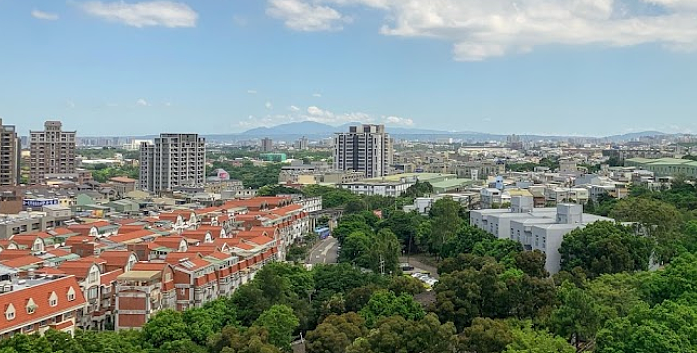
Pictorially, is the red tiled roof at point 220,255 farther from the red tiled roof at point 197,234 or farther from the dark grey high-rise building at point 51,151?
the dark grey high-rise building at point 51,151

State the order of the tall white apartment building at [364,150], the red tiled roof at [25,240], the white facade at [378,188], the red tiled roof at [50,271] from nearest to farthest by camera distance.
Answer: the red tiled roof at [50,271]
the red tiled roof at [25,240]
the white facade at [378,188]
the tall white apartment building at [364,150]

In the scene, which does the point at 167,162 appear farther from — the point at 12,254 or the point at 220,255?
the point at 220,255

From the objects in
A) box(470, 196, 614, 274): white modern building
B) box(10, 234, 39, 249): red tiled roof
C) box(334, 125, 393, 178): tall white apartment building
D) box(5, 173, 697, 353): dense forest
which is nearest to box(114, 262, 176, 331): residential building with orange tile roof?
box(5, 173, 697, 353): dense forest

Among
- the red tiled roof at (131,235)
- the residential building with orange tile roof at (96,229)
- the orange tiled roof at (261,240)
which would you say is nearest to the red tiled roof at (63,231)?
the residential building with orange tile roof at (96,229)

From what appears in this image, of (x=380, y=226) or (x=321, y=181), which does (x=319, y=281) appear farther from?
(x=321, y=181)

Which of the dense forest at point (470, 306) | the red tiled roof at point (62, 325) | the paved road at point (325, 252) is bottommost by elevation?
the paved road at point (325, 252)

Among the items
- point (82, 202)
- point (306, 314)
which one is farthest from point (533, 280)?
point (82, 202)

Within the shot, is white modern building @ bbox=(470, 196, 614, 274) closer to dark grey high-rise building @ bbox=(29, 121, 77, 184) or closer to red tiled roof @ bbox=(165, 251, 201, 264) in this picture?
red tiled roof @ bbox=(165, 251, 201, 264)

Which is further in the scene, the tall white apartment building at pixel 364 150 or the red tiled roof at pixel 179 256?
the tall white apartment building at pixel 364 150
